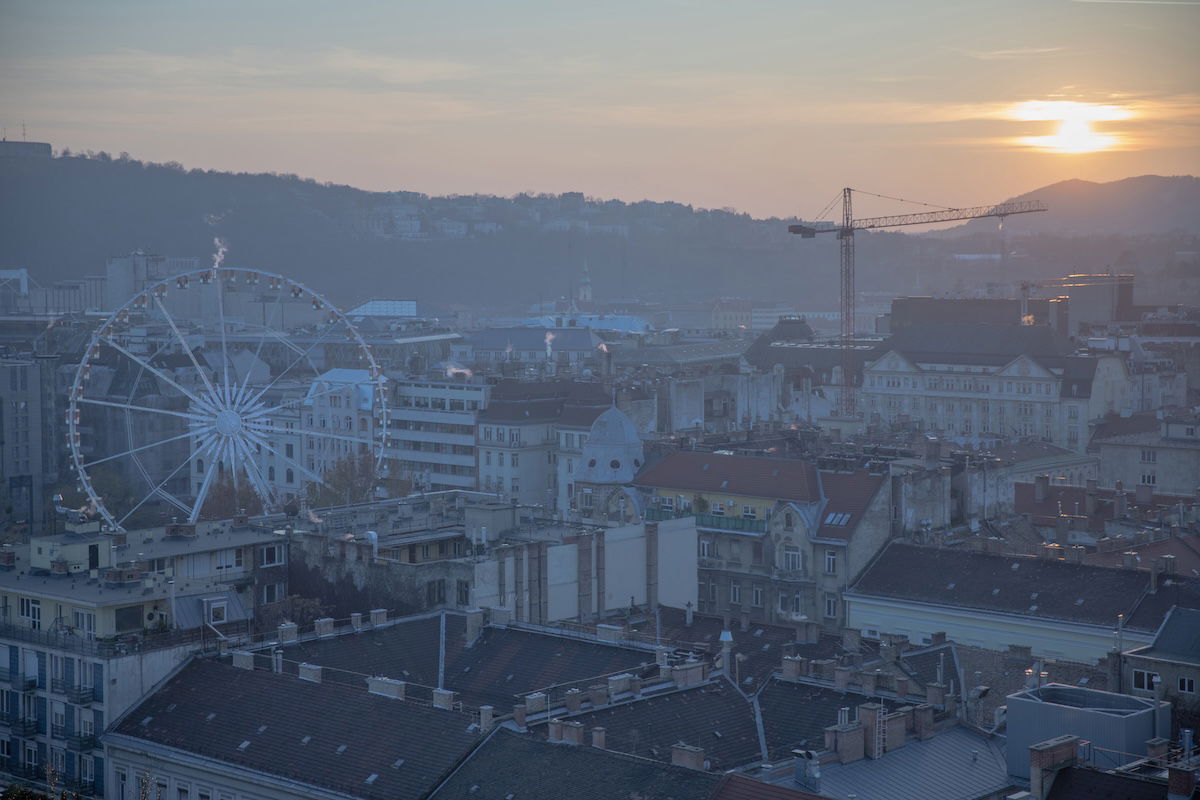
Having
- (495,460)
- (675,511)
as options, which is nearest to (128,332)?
(495,460)

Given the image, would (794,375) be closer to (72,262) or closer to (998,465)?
(998,465)

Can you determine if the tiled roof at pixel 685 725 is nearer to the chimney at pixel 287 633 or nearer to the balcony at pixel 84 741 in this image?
the chimney at pixel 287 633

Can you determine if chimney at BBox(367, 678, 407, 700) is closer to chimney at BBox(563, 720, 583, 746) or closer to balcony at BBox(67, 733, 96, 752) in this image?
chimney at BBox(563, 720, 583, 746)

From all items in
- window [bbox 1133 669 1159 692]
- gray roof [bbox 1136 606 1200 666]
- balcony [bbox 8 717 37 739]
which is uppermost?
gray roof [bbox 1136 606 1200 666]

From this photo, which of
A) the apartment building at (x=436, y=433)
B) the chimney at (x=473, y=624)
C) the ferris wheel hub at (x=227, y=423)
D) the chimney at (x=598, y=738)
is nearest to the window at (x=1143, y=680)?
the chimney at (x=598, y=738)

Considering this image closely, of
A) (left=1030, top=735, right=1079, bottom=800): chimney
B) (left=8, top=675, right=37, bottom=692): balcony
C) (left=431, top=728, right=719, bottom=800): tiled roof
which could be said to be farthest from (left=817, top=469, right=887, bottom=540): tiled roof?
(left=1030, top=735, right=1079, bottom=800): chimney

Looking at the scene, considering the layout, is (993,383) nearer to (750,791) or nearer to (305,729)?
(305,729)

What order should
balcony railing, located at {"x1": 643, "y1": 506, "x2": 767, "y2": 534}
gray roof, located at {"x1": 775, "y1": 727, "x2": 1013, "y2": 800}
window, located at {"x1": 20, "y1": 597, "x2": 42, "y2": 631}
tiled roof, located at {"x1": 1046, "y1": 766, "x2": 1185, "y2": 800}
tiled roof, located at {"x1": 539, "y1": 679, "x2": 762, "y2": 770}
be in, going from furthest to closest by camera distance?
balcony railing, located at {"x1": 643, "y1": 506, "x2": 767, "y2": 534}, window, located at {"x1": 20, "y1": 597, "x2": 42, "y2": 631}, tiled roof, located at {"x1": 539, "y1": 679, "x2": 762, "y2": 770}, gray roof, located at {"x1": 775, "y1": 727, "x2": 1013, "y2": 800}, tiled roof, located at {"x1": 1046, "y1": 766, "x2": 1185, "y2": 800}
